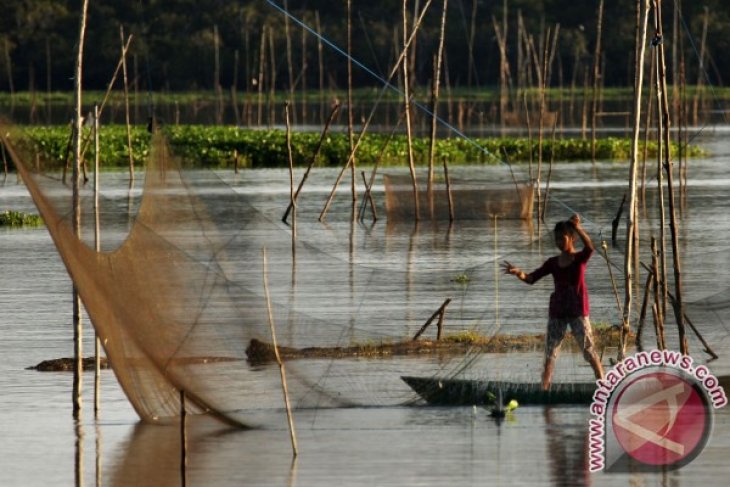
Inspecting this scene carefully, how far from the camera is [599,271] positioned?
1048 cm

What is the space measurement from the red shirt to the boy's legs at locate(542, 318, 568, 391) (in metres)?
0.07

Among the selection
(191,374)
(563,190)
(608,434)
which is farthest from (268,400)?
(563,190)

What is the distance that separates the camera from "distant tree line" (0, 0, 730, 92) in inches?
2333

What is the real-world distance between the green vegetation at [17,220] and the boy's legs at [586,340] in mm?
14072

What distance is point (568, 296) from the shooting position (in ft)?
30.1

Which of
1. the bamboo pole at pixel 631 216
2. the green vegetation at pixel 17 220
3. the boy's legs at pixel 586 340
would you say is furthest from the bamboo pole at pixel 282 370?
the green vegetation at pixel 17 220

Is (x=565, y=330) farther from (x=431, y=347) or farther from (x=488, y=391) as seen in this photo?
(x=431, y=347)

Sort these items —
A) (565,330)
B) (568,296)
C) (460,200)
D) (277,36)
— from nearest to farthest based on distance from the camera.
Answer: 1. (568,296)
2. (565,330)
3. (460,200)
4. (277,36)

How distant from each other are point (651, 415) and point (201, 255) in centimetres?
238

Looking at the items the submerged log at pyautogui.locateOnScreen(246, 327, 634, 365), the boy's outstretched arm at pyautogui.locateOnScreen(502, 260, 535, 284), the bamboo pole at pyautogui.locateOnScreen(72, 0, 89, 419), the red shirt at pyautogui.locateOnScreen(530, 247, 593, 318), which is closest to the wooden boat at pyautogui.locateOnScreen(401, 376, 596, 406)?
the submerged log at pyautogui.locateOnScreen(246, 327, 634, 365)

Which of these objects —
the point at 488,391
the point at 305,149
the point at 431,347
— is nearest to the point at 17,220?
the point at 305,149

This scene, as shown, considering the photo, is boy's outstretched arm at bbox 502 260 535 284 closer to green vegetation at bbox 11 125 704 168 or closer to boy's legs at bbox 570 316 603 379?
boy's legs at bbox 570 316 603 379

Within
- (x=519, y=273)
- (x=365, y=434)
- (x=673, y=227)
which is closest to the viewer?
(x=365, y=434)

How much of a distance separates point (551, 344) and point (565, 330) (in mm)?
137
